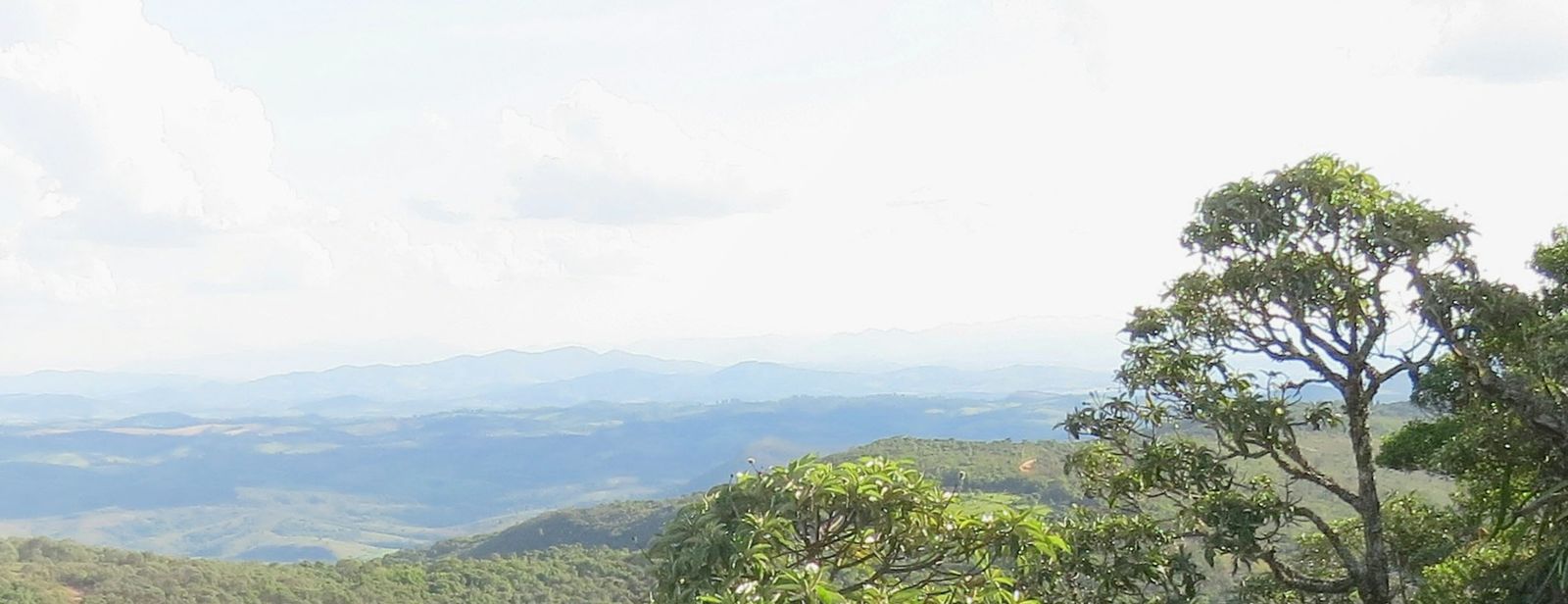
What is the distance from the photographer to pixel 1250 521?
27.2ft

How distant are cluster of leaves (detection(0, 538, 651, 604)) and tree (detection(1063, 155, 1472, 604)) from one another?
64.5 meters

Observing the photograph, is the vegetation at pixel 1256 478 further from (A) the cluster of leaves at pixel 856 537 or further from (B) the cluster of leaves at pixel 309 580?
(B) the cluster of leaves at pixel 309 580

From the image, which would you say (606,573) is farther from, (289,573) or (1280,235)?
(1280,235)

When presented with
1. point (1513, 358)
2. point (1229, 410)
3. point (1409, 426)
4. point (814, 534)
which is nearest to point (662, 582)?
point (814, 534)

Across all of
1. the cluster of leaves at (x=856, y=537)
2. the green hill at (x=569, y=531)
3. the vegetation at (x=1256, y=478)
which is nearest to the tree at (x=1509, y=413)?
the vegetation at (x=1256, y=478)

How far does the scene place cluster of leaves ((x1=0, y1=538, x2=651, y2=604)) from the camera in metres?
71.9

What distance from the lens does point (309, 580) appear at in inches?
3088

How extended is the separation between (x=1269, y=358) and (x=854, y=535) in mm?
4255

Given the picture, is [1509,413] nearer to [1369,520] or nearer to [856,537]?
[1369,520]

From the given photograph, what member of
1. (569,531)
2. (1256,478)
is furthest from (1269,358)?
(569,531)

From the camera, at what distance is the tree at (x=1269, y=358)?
800 cm

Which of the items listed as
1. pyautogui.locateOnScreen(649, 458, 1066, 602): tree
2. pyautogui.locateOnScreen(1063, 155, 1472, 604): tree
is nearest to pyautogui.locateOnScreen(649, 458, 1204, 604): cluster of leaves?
pyautogui.locateOnScreen(649, 458, 1066, 602): tree

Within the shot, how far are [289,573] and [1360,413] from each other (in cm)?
8651

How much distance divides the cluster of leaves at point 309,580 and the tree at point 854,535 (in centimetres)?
6604
